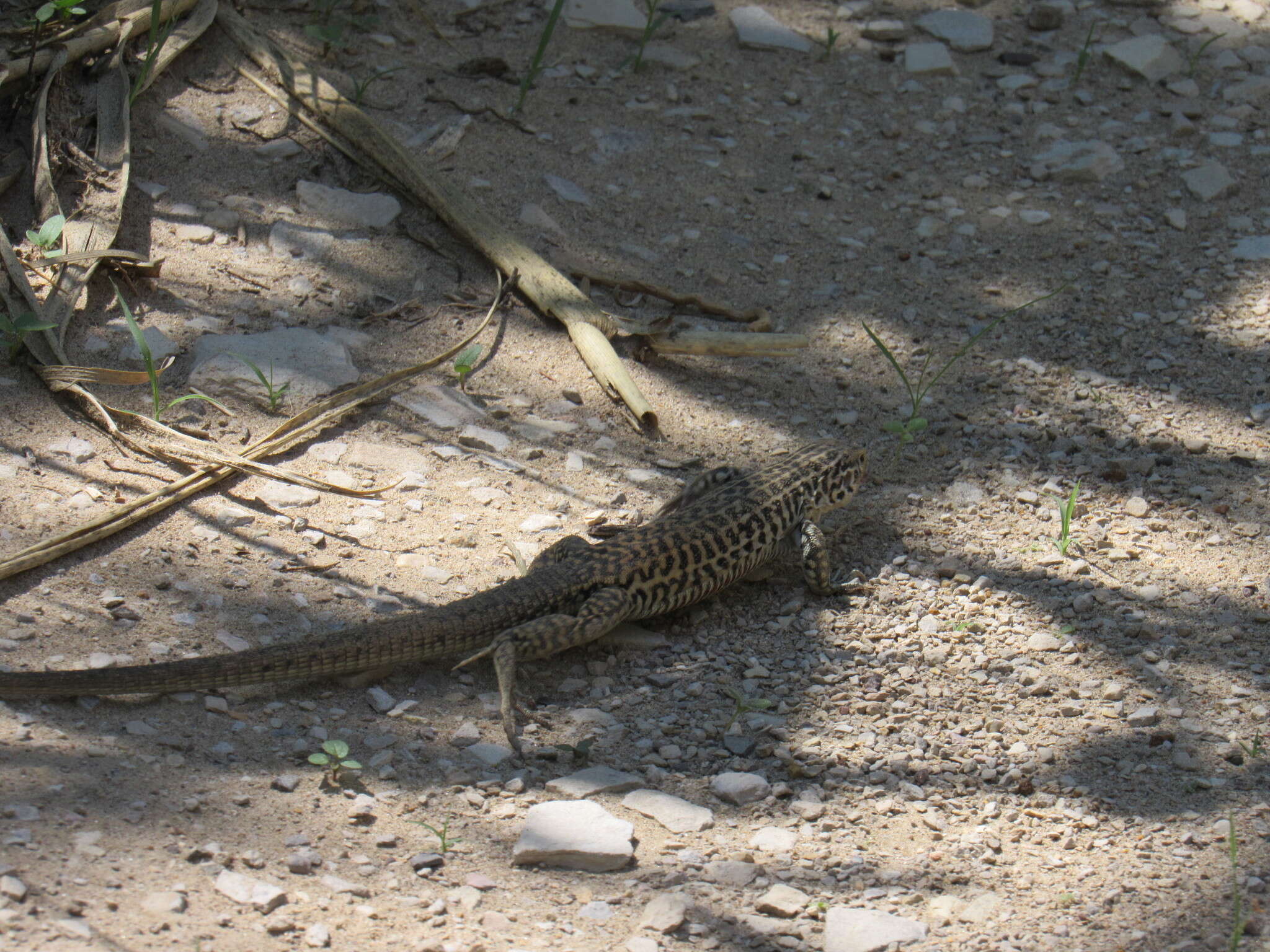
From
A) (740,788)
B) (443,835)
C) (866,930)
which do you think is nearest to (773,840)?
(740,788)

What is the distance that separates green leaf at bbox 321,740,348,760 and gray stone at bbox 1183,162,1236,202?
19.5ft

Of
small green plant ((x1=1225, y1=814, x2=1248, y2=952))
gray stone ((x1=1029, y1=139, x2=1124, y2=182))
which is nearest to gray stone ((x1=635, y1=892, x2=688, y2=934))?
small green plant ((x1=1225, y1=814, x2=1248, y2=952))

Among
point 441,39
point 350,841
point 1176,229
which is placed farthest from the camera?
point 441,39

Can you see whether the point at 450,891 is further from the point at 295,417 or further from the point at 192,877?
the point at 295,417

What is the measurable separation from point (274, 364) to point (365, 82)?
2346mm

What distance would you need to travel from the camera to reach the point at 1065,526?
192 inches

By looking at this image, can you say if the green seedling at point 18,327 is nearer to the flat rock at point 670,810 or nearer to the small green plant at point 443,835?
the small green plant at point 443,835

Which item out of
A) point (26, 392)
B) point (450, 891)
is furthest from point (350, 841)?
point (26, 392)

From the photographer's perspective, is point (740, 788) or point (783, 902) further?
point (740, 788)

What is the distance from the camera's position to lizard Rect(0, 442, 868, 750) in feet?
12.1

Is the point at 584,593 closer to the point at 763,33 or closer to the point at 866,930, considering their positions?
the point at 866,930

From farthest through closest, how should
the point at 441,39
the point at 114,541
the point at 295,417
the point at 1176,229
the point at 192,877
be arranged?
the point at 441,39, the point at 1176,229, the point at 295,417, the point at 114,541, the point at 192,877

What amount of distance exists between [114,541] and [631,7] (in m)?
5.43

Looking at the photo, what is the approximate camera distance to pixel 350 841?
3.31 m
